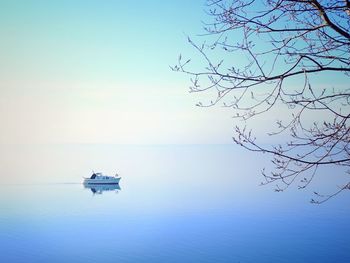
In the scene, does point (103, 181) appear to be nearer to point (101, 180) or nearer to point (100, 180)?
point (101, 180)

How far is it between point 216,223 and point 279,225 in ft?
30.8

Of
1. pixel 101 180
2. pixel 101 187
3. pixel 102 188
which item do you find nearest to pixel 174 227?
pixel 102 188

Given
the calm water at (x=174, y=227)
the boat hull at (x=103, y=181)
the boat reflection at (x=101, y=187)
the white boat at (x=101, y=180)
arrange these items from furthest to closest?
1. the white boat at (x=101, y=180)
2. the boat hull at (x=103, y=181)
3. the boat reflection at (x=101, y=187)
4. the calm water at (x=174, y=227)

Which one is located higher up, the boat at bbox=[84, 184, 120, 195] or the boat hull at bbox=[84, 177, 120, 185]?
the boat hull at bbox=[84, 177, 120, 185]

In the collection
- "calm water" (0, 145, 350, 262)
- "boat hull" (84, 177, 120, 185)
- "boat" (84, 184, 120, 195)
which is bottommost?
"calm water" (0, 145, 350, 262)

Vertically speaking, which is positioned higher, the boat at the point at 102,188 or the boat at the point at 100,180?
the boat at the point at 100,180

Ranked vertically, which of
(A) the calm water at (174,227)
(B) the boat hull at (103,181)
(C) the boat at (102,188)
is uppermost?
(B) the boat hull at (103,181)

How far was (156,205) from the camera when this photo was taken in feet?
225

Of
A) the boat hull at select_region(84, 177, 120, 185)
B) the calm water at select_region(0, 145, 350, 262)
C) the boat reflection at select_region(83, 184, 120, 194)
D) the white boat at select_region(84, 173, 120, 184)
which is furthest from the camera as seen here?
the white boat at select_region(84, 173, 120, 184)

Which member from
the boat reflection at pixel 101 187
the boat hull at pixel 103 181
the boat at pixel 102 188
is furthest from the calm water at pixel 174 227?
the boat hull at pixel 103 181

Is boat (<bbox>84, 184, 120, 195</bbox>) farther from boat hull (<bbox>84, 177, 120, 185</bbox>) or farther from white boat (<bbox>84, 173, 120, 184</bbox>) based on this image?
white boat (<bbox>84, 173, 120, 184</bbox>)

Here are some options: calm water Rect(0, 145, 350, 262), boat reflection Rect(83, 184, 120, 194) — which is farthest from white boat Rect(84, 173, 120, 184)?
calm water Rect(0, 145, 350, 262)

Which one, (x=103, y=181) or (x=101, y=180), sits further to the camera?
(x=103, y=181)

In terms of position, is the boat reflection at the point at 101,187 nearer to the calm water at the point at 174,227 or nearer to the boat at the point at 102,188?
the boat at the point at 102,188
